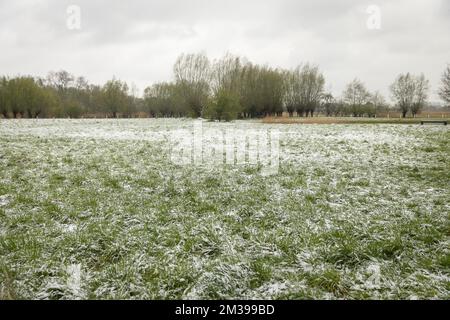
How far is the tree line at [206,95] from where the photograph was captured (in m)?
48.7

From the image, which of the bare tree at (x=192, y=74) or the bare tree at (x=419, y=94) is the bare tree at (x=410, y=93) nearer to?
the bare tree at (x=419, y=94)

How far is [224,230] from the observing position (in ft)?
19.7

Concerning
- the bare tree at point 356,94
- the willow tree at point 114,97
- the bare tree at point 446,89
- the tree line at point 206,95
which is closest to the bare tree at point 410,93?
the tree line at point 206,95

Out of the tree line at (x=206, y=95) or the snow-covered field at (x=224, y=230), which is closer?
the snow-covered field at (x=224, y=230)

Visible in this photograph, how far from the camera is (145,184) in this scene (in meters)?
8.89

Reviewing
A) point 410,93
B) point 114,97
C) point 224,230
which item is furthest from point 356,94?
point 224,230

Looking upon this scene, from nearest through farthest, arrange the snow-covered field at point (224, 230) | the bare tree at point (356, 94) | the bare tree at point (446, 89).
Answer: the snow-covered field at point (224, 230) → the bare tree at point (446, 89) → the bare tree at point (356, 94)

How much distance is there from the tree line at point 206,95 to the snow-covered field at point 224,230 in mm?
28428

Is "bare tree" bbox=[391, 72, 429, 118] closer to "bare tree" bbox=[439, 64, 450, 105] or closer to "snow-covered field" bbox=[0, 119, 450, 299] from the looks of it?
"bare tree" bbox=[439, 64, 450, 105]

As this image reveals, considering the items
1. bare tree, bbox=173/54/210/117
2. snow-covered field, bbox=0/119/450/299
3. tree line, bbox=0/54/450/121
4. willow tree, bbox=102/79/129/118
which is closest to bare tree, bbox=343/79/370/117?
tree line, bbox=0/54/450/121

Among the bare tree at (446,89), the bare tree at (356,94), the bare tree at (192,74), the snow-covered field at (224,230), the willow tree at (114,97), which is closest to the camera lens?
the snow-covered field at (224,230)

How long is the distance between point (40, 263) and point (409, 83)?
265 ft

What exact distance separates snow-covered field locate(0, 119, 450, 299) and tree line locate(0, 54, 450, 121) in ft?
93.3
